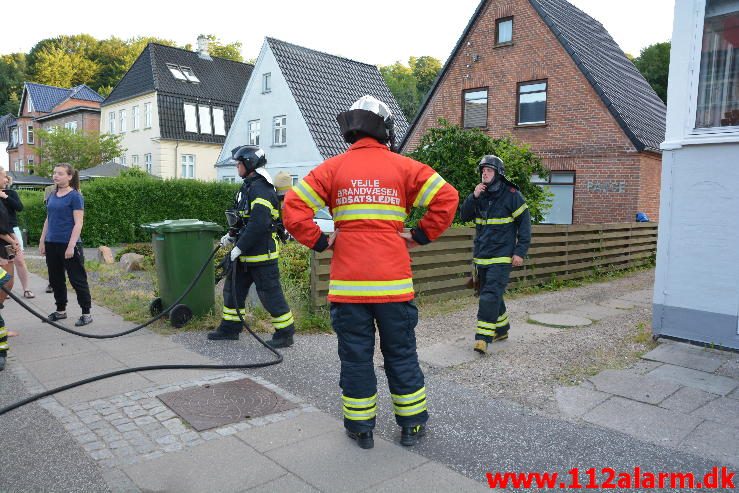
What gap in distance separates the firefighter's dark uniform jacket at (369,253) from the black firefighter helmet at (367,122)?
0.22ft

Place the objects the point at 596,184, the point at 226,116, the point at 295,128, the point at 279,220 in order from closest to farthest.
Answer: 1. the point at 279,220
2. the point at 596,184
3. the point at 295,128
4. the point at 226,116

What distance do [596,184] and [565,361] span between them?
41.3ft

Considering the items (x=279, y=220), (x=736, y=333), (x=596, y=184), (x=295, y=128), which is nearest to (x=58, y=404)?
(x=279, y=220)

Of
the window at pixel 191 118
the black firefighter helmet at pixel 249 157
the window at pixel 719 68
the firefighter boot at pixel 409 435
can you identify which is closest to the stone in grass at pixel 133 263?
the black firefighter helmet at pixel 249 157

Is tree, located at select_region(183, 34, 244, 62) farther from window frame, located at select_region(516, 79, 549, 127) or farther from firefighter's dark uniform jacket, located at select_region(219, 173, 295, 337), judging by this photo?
firefighter's dark uniform jacket, located at select_region(219, 173, 295, 337)

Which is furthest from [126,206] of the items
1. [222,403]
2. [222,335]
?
[222,403]

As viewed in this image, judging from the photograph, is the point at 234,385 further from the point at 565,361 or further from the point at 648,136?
the point at 648,136

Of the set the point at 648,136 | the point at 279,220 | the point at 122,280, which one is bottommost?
the point at 122,280

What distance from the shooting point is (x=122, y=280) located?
33.1 feet

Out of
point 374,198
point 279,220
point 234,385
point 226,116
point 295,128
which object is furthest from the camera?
point 226,116

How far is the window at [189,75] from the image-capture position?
3331cm

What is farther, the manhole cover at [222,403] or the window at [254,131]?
the window at [254,131]

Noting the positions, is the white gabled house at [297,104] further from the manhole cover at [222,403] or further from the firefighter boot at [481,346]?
the manhole cover at [222,403]

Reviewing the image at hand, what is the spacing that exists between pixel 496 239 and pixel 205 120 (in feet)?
101
